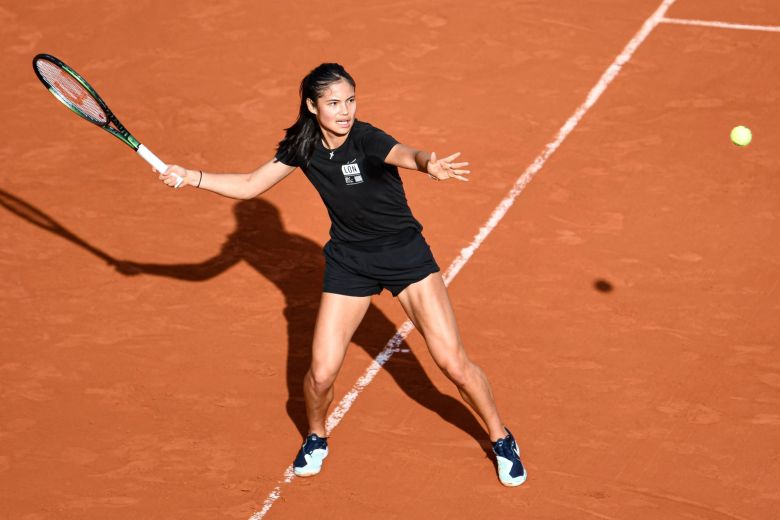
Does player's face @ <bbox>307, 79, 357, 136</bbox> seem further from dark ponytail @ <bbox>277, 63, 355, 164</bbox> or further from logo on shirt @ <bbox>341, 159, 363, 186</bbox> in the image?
logo on shirt @ <bbox>341, 159, 363, 186</bbox>

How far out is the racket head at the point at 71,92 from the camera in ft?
26.4

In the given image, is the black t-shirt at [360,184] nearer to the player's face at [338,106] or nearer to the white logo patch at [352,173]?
the white logo patch at [352,173]

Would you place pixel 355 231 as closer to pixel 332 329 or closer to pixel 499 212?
pixel 332 329

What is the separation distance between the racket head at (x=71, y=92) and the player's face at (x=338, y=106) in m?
1.63

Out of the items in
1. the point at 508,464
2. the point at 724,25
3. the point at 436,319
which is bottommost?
the point at 724,25

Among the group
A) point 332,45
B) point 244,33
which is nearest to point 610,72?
point 332,45

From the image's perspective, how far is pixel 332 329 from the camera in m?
7.59

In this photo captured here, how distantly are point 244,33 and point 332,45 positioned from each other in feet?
3.75

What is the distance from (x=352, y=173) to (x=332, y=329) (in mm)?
1005

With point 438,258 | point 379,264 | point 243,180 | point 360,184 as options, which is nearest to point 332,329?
point 379,264

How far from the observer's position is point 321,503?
25.7 ft

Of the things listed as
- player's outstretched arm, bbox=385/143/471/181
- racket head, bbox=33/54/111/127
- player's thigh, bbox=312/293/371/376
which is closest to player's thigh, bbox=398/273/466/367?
player's thigh, bbox=312/293/371/376

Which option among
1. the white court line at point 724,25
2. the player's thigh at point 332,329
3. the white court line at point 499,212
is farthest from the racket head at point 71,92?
the white court line at point 724,25

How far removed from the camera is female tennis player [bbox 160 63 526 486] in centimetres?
726
